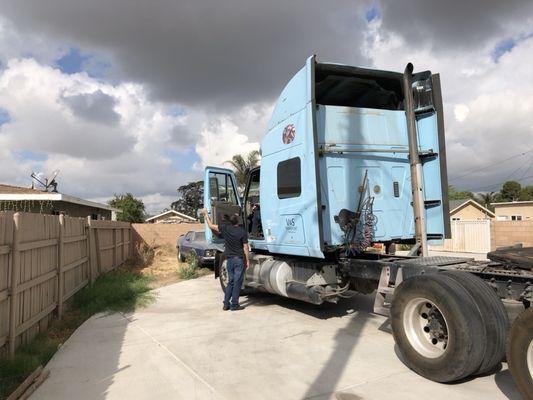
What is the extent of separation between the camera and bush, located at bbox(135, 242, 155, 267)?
1782 centimetres

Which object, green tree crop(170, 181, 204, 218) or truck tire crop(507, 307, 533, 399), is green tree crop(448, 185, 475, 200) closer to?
green tree crop(170, 181, 204, 218)

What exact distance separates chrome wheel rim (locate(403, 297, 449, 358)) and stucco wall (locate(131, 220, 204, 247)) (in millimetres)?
18390

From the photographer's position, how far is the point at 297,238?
708 centimetres

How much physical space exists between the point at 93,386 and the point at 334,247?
12.2ft

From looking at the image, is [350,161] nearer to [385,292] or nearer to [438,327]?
[385,292]

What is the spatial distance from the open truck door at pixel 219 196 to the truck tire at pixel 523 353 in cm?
641

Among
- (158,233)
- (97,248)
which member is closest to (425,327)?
(97,248)

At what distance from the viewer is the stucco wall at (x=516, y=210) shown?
3856 centimetres

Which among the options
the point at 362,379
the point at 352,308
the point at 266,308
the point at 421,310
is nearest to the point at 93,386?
the point at 362,379

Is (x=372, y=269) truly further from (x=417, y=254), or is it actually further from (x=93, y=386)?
(x=93, y=386)

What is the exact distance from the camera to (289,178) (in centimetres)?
723

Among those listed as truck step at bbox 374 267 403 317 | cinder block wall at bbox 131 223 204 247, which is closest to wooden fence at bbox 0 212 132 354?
truck step at bbox 374 267 403 317

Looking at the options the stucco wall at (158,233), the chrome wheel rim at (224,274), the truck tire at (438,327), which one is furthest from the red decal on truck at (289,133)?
the stucco wall at (158,233)

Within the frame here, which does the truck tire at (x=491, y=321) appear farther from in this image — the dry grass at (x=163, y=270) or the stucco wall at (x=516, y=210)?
the stucco wall at (x=516, y=210)
